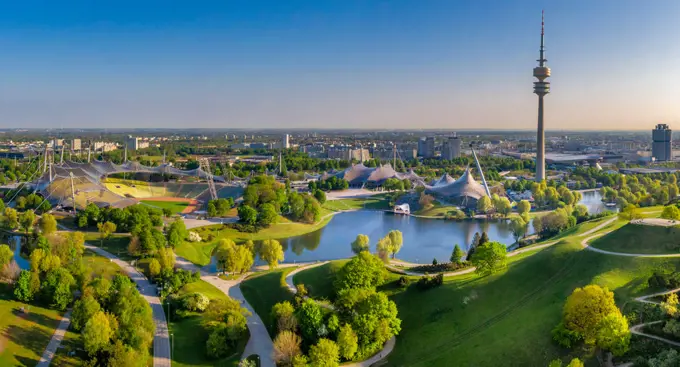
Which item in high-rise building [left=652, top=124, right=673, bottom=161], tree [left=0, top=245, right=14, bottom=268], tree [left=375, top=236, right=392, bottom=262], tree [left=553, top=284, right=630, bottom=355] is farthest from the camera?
high-rise building [left=652, top=124, right=673, bottom=161]

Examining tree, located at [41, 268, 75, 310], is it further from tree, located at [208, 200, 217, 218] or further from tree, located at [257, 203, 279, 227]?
tree, located at [208, 200, 217, 218]

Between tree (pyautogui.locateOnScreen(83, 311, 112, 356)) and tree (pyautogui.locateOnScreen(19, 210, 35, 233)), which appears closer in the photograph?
tree (pyautogui.locateOnScreen(83, 311, 112, 356))

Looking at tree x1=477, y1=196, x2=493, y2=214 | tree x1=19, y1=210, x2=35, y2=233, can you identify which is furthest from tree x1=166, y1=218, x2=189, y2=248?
tree x1=477, y1=196, x2=493, y2=214

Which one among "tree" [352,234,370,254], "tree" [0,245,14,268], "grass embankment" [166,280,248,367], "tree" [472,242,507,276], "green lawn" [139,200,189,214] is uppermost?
"tree" [472,242,507,276]

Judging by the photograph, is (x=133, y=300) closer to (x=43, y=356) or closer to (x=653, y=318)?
(x=43, y=356)

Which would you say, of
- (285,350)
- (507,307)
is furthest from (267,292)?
(507,307)

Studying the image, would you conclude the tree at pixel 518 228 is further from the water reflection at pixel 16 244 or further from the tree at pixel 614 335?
the water reflection at pixel 16 244

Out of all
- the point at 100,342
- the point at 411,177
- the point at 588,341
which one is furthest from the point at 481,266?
the point at 411,177
